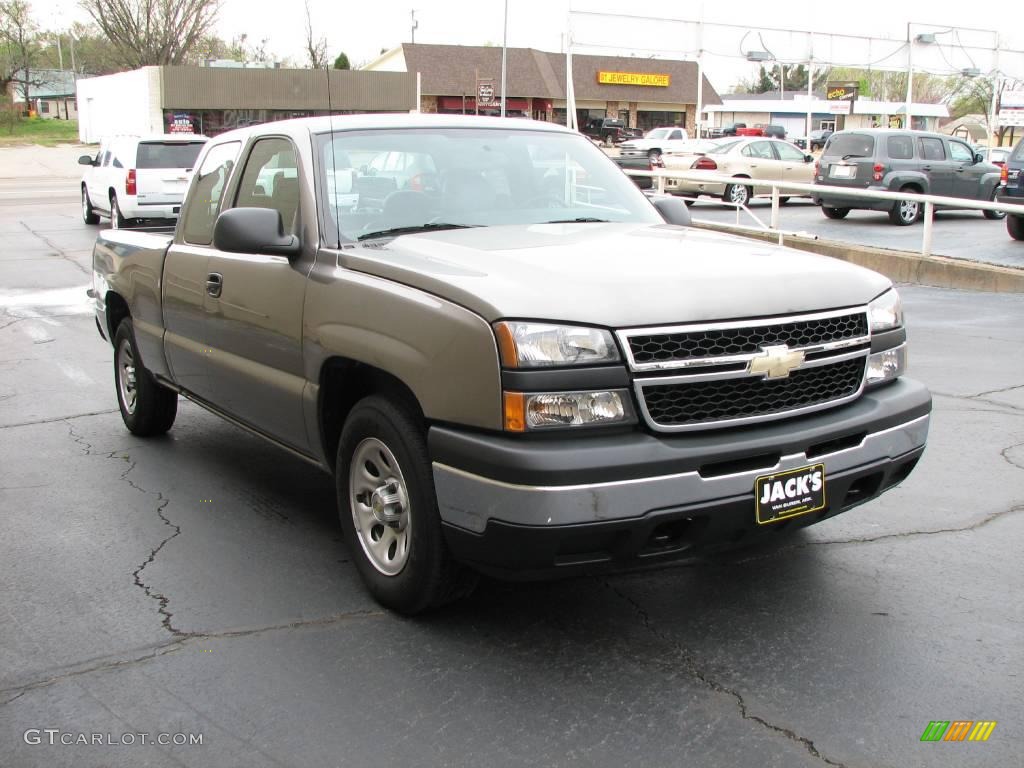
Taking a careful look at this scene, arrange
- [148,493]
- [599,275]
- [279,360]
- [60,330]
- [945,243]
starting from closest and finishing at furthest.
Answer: [599,275]
[279,360]
[148,493]
[60,330]
[945,243]

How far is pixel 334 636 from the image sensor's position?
397 cm

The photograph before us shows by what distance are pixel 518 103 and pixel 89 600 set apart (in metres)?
63.9

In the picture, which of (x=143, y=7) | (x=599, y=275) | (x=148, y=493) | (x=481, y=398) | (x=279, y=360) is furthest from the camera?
(x=143, y=7)

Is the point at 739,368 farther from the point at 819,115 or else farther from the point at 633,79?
the point at 819,115

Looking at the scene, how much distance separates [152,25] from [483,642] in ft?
222

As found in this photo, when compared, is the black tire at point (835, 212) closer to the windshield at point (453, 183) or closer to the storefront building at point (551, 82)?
the windshield at point (453, 183)

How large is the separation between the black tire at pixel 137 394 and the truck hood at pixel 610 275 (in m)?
2.81

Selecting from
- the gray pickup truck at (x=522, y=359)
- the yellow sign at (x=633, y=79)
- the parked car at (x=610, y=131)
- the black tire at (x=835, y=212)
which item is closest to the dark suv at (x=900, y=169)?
the black tire at (x=835, y=212)

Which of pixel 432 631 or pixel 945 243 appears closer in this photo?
pixel 432 631

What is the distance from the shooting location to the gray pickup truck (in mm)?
3434

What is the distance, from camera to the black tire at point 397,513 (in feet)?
12.3

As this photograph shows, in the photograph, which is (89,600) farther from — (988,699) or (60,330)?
(60,330)

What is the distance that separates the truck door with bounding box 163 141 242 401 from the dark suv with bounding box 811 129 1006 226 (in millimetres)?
17104

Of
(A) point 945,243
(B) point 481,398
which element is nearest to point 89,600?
(B) point 481,398
